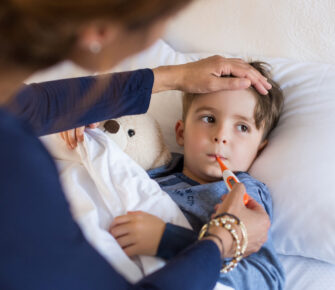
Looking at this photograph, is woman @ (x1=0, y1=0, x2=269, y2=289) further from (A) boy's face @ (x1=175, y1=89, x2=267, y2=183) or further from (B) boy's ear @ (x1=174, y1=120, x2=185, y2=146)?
(B) boy's ear @ (x1=174, y1=120, x2=185, y2=146)

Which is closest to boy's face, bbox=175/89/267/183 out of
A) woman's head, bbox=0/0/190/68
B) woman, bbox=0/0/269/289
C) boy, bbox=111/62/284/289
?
boy, bbox=111/62/284/289

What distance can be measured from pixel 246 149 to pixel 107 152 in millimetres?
392

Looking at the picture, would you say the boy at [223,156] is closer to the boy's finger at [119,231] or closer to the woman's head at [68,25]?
the boy's finger at [119,231]

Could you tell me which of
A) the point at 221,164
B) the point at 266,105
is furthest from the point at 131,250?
→ the point at 266,105

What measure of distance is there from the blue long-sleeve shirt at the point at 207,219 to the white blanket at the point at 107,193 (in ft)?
0.19

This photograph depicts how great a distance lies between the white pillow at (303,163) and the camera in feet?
3.41

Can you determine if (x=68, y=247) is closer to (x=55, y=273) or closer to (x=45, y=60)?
(x=55, y=273)

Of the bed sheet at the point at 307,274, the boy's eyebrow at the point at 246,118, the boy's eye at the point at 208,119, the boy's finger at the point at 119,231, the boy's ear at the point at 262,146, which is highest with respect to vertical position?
the boy's eyebrow at the point at 246,118

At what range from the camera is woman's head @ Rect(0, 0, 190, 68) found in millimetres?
393

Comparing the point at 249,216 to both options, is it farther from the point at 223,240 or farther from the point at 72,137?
the point at 72,137

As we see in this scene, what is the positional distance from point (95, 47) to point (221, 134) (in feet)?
2.30

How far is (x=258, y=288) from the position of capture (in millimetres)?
927

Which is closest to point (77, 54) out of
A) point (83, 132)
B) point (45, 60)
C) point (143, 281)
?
point (45, 60)

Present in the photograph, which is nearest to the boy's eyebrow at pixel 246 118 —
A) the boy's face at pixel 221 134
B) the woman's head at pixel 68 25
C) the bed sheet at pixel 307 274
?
the boy's face at pixel 221 134
